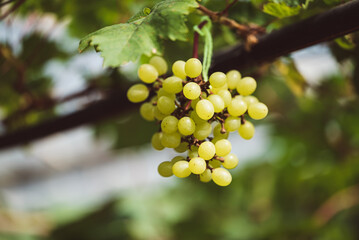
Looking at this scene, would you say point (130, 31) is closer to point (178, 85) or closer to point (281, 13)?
point (178, 85)

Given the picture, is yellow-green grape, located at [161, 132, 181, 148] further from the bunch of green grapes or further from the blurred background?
the blurred background

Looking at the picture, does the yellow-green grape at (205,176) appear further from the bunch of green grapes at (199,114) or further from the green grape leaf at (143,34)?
the green grape leaf at (143,34)

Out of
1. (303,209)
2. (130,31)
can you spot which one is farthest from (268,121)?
(130,31)

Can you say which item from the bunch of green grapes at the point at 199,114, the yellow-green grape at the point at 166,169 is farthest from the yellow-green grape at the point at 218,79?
the yellow-green grape at the point at 166,169

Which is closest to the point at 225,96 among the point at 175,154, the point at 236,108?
the point at 236,108

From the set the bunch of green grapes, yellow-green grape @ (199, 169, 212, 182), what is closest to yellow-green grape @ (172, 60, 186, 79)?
the bunch of green grapes
